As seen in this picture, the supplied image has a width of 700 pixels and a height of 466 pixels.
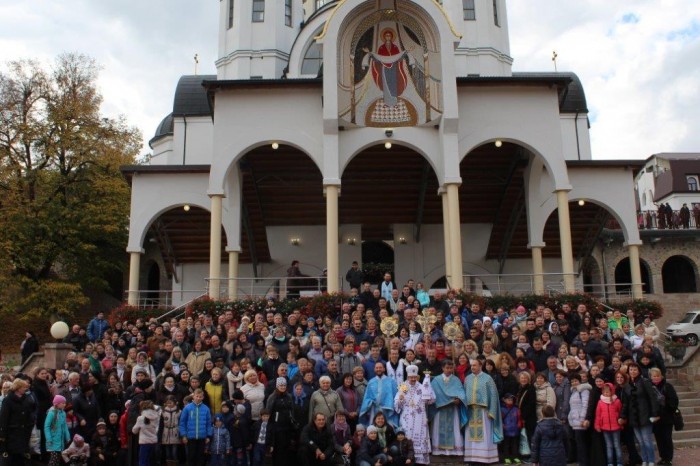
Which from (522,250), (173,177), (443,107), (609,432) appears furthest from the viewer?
(522,250)

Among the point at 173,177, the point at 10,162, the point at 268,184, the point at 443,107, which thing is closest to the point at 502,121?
the point at 443,107

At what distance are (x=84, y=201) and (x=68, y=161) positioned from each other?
1.92 metres

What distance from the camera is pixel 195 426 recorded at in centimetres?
898

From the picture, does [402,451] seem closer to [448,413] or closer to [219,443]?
[448,413]

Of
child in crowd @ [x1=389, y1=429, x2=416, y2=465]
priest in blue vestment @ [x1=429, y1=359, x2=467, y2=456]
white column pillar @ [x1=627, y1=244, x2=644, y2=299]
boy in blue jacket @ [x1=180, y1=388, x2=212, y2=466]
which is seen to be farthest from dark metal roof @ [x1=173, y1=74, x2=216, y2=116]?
child in crowd @ [x1=389, y1=429, x2=416, y2=465]

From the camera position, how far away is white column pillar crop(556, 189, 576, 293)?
1847 centimetres

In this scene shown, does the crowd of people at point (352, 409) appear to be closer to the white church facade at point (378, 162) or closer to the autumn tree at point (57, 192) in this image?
the white church facade at point (378, 162)

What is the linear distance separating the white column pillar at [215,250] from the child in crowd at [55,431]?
9.02 meters

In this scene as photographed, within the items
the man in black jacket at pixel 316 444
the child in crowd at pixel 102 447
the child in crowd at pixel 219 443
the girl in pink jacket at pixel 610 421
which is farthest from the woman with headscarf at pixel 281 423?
the girl in pink jacket at pixel 610 421

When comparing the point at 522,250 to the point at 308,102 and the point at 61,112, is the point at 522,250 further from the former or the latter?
the point at 61,112

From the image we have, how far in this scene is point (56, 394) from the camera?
9.65m

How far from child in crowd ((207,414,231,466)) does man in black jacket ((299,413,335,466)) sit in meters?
1.08

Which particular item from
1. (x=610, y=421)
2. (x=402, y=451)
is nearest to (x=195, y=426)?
(x=402, y=451)

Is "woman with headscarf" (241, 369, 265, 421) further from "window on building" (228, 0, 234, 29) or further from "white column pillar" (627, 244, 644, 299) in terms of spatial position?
"window on building" (228, 0, 234, 29)
